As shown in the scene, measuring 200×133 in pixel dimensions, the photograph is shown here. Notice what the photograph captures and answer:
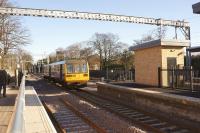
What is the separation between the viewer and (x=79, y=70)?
30.7 metres

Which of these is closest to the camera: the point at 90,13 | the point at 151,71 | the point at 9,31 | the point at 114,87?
the point at 114,87

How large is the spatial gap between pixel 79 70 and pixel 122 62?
41.9 meters

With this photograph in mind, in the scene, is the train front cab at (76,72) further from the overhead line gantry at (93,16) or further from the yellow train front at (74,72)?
the overhead line gantry at (93,16)

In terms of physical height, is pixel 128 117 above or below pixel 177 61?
below

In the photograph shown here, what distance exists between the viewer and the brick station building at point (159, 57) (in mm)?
21219

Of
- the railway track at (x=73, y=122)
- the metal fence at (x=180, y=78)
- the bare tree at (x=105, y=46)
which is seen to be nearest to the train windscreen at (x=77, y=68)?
the metal fence at (x=180, y=78)

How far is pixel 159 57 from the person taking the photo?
2138 cm

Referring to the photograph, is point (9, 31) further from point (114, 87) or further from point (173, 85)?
point (173, 85)

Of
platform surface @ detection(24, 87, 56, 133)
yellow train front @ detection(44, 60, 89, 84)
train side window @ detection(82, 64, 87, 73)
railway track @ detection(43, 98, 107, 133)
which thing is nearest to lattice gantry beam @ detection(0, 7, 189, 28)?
yellow train front @ detection(44, 60, 89, 84)

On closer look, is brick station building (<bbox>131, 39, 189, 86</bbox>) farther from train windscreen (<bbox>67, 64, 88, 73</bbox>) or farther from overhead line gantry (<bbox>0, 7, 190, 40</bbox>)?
overhead line gantry (<bbox>0, 7, 190, 40</bbox>)

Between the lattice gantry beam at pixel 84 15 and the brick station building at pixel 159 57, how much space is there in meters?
26.9

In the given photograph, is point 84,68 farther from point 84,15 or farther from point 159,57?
point 84,15

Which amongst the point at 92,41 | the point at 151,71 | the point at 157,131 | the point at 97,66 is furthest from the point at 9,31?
the point at 97,66

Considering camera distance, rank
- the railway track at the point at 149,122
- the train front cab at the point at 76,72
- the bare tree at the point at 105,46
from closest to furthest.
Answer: the railway track at the point at 149,122 < the train front cab at the point at 76,72 < the bare tree at the point at 105,46
